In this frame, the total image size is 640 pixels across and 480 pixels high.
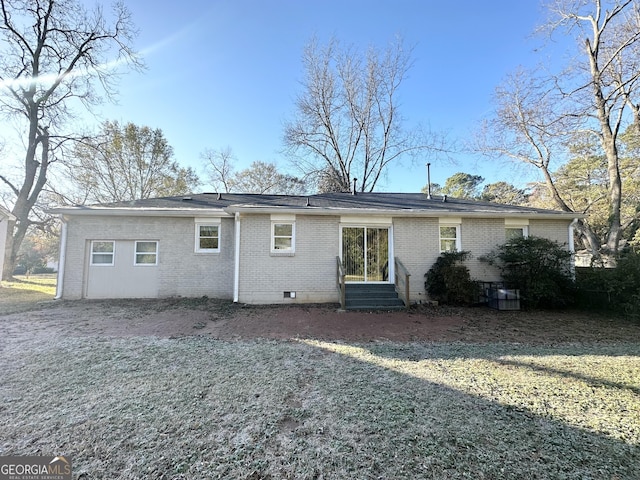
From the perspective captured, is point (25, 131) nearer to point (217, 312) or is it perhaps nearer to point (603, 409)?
point (217, 312)

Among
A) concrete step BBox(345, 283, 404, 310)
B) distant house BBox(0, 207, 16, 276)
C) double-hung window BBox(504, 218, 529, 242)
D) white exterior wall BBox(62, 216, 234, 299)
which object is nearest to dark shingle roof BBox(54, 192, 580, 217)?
double-hung window BBox(504, 218, 529, 242)

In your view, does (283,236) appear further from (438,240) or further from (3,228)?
(3,228)

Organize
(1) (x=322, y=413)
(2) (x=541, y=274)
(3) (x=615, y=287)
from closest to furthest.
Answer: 1. (1) (x=322, y=413)
2. (3) (x=615, y=287)
3. (2) (x=541, y=274)

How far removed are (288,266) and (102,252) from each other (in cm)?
692

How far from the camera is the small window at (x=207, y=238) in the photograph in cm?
1024

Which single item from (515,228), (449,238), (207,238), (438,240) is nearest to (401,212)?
(438,240)

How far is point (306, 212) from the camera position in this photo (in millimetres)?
9344

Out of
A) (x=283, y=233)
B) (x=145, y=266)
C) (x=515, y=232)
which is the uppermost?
(x=515, y=232)

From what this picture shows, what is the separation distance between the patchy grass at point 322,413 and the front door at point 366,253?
510 centimetres

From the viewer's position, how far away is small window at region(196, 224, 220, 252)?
1024 centimetres


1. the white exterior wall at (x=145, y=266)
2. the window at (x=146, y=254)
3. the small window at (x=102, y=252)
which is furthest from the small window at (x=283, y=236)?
the small window at (x=102, y=252)

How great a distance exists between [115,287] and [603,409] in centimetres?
1263

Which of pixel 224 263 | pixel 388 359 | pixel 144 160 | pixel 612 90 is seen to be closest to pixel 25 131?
pixel 144 160

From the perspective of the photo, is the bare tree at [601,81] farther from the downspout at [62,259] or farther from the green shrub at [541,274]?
the downspout at [62,259]
